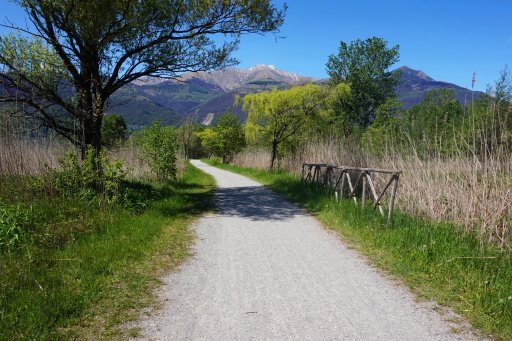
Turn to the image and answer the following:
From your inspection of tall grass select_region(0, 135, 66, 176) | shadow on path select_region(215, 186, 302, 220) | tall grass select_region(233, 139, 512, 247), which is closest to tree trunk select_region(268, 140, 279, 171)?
shadow on path select_region(215, 186, 302, 220)

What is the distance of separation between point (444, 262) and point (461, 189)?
237 centimetres

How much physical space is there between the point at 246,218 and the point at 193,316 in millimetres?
5782

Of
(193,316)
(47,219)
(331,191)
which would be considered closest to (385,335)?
(193,316)

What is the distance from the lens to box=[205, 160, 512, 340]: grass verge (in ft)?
13.0

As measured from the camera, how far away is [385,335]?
3.49 m

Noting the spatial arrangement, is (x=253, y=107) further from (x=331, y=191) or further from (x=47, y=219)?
(x=47, y=219)

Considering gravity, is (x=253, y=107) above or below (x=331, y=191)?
above

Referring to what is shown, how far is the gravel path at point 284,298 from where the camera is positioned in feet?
11.6

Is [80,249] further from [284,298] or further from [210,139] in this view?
[210,139]

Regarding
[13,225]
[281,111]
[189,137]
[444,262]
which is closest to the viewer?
[444,262]

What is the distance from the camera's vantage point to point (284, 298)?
4352mm

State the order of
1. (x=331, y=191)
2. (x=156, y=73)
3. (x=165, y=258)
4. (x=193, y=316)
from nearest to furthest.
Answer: (x=193, y=316)
(x=165, y=258)
(x=156, y=73)
(x=331, y=191)

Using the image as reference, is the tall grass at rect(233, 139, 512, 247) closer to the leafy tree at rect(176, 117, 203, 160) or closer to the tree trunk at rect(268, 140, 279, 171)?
the tree trunk at rect(268, 140, 279, 171)

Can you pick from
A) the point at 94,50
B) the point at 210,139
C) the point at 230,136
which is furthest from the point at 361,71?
the point at 94,50
